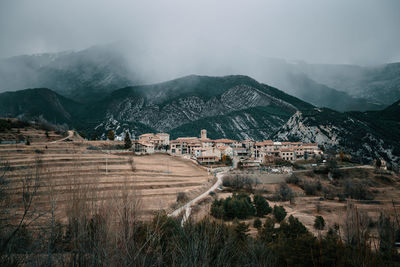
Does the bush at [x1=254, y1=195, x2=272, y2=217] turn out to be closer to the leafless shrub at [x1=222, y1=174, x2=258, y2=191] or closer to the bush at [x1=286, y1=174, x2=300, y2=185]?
the leafless shrub at [x1=222, y1=174, x2=258, y2=191]

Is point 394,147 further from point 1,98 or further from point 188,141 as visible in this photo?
point 1,98

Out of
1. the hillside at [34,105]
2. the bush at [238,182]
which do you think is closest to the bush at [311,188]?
the bush at [238,182]

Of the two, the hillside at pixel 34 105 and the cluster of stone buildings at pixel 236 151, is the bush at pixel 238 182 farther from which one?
the hillside at pixel 34 105

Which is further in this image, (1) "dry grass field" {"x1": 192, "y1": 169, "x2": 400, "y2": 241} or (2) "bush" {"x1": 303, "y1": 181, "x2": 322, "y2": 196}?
(2) "bush" {"x1": 303, "y1": 181, "x2": 322, "y2": 196}

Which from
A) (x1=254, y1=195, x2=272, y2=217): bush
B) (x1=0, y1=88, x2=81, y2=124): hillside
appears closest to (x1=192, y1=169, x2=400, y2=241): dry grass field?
(x1=254, y1=195, x2=272, y2=217): bush

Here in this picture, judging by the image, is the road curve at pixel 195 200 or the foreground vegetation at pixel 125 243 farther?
the road curve at pixel 195 200

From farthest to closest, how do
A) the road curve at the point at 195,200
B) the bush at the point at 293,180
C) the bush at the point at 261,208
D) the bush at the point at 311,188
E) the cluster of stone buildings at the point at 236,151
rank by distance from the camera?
the cluster of stone buildings at the point at 236,151 < the bush at the point at 293,180 < the bush at the point at 311,188 < the bush at the point at 261,208 < the road curve at the point at 195,200

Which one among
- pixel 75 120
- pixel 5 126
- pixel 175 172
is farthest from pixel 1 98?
pixel 175 172

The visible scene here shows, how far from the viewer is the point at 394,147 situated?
270ft

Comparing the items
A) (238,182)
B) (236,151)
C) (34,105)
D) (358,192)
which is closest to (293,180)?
(358,192)

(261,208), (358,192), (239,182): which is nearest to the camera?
(261,208)

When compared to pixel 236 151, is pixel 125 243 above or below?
below

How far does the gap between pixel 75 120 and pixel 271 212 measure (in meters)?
194

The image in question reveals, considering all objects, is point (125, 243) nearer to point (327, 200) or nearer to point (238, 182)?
point (238, 182)
